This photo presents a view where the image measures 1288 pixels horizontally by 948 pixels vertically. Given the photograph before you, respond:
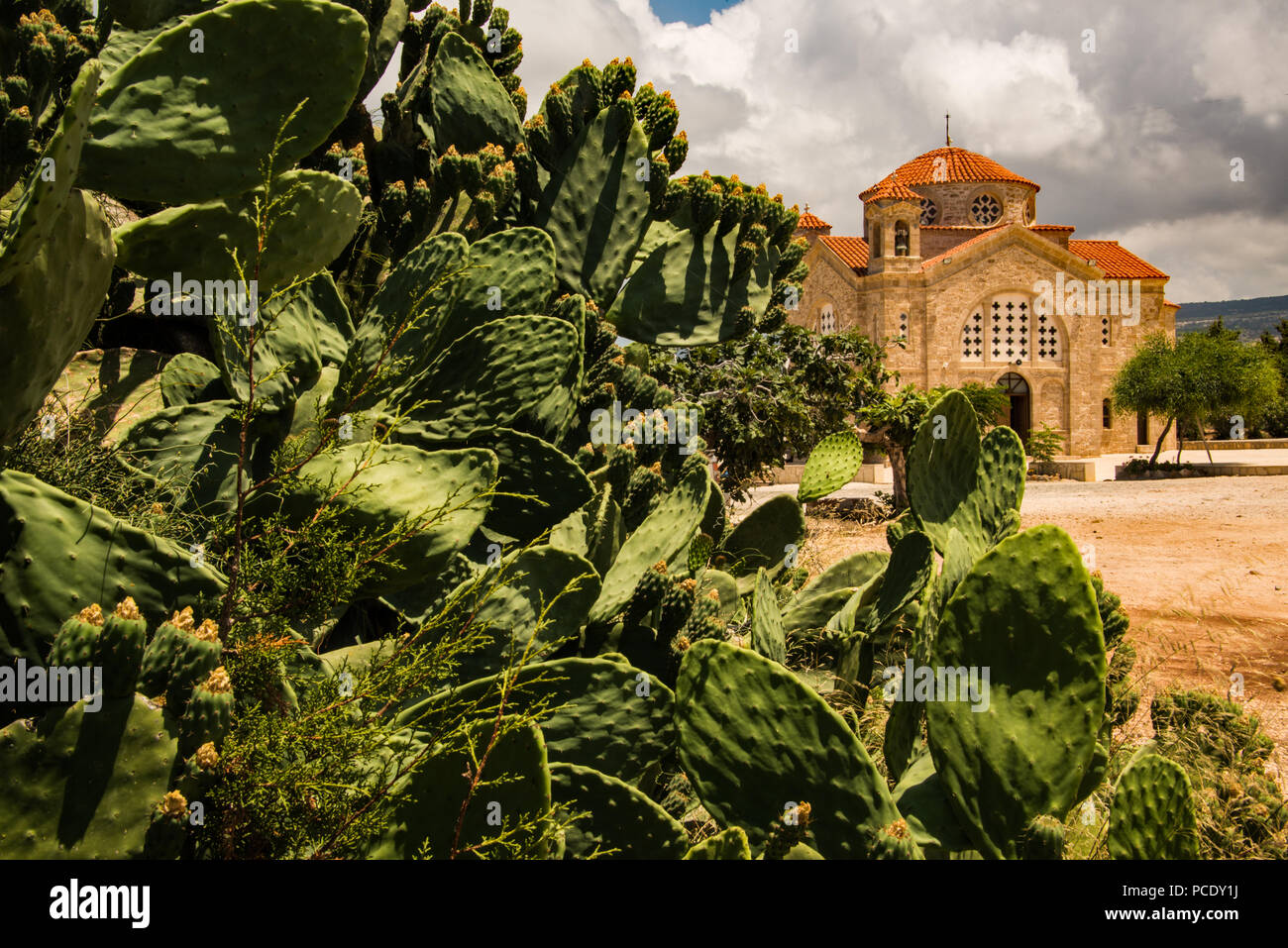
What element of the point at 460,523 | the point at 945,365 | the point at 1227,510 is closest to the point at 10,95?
the point at 460,523

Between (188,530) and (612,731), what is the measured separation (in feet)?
2.94

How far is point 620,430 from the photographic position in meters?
2.66

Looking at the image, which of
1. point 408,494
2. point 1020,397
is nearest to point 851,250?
point 1020,397

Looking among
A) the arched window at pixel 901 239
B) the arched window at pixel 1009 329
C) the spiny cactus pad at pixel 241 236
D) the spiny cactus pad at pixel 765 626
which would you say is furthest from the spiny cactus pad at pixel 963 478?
the arched window at pixel 1009 329

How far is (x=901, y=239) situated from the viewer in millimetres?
28234

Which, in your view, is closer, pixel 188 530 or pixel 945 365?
pixel 188 530

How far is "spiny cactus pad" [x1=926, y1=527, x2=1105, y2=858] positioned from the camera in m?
1.58

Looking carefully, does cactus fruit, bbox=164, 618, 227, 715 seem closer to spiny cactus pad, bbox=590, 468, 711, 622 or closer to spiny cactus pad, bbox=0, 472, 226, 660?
spiny cactus pad, bbox=0, 472, 226, 660

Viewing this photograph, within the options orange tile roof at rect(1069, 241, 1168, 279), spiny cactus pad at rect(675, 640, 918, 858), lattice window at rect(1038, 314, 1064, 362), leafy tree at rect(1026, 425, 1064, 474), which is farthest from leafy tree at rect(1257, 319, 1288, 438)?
spiny cactus pad at rect(675, 640, 918, 858)

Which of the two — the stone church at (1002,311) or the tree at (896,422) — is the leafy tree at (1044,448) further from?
the tree at (896,422)

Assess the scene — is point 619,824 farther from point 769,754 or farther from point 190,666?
point 190,666

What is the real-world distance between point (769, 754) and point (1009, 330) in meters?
29.8

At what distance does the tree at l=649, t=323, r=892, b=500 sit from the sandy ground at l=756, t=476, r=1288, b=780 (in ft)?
4.79
